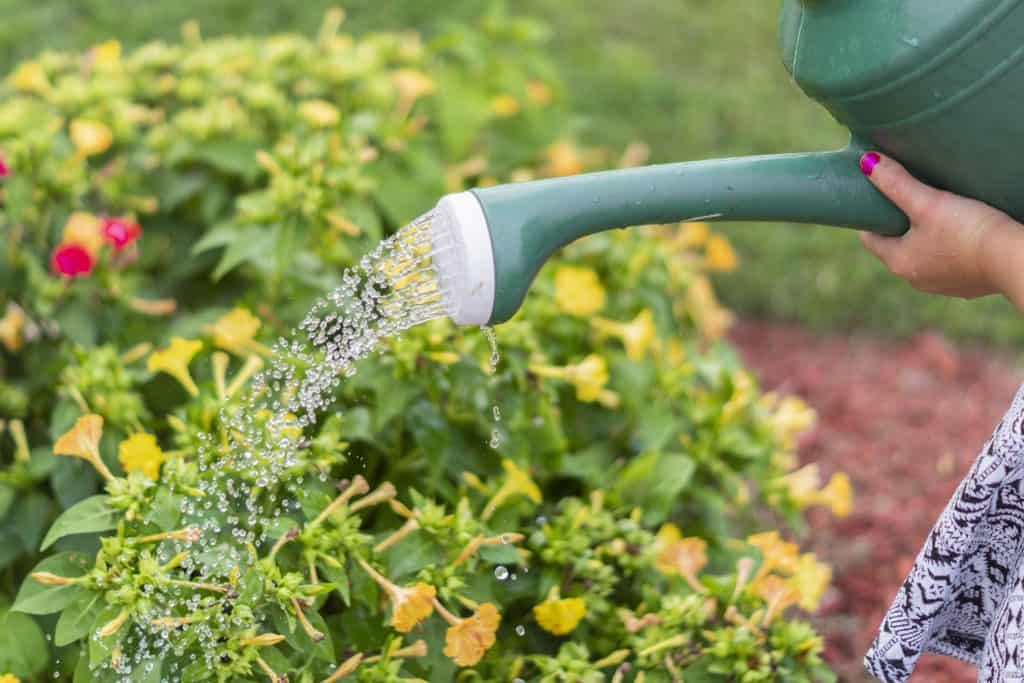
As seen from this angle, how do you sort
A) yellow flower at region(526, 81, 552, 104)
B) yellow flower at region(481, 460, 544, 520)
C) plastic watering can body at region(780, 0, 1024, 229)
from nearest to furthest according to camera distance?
plastic watering can body at region(780, 0, 1024, 229)
yellow flower at region(481, 460, 544, 520)
yellow flower at region(526, 81, 552, 104)

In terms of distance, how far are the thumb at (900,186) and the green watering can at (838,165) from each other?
0.04 ft

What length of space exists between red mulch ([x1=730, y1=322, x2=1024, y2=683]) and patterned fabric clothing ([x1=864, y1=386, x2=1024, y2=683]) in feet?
2.49

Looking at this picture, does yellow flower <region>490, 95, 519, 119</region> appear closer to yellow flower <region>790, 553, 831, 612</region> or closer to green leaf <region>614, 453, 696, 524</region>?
green leaf <region>614, 453, 696, 524</region>

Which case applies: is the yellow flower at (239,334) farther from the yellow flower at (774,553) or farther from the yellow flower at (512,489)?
the yellow flower at (774,553)

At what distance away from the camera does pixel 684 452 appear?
7.25ft

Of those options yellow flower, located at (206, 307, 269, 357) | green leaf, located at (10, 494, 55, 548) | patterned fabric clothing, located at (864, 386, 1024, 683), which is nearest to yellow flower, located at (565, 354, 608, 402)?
yellow flower, located at (206, 307, 269, 357)

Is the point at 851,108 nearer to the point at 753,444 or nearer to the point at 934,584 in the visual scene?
the point at 934,584

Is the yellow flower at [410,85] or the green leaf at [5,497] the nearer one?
the green leaf at [5,497]

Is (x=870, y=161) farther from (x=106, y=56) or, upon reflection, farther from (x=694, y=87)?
(x=694, y=87)

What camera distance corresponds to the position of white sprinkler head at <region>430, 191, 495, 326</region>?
4.63ft

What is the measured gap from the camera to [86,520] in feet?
5.19

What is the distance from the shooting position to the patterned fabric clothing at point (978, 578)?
1.47 m

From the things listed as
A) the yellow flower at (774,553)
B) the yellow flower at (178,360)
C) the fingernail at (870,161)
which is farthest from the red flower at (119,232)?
the fingernail at (870,161)

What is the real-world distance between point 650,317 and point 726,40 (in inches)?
113
